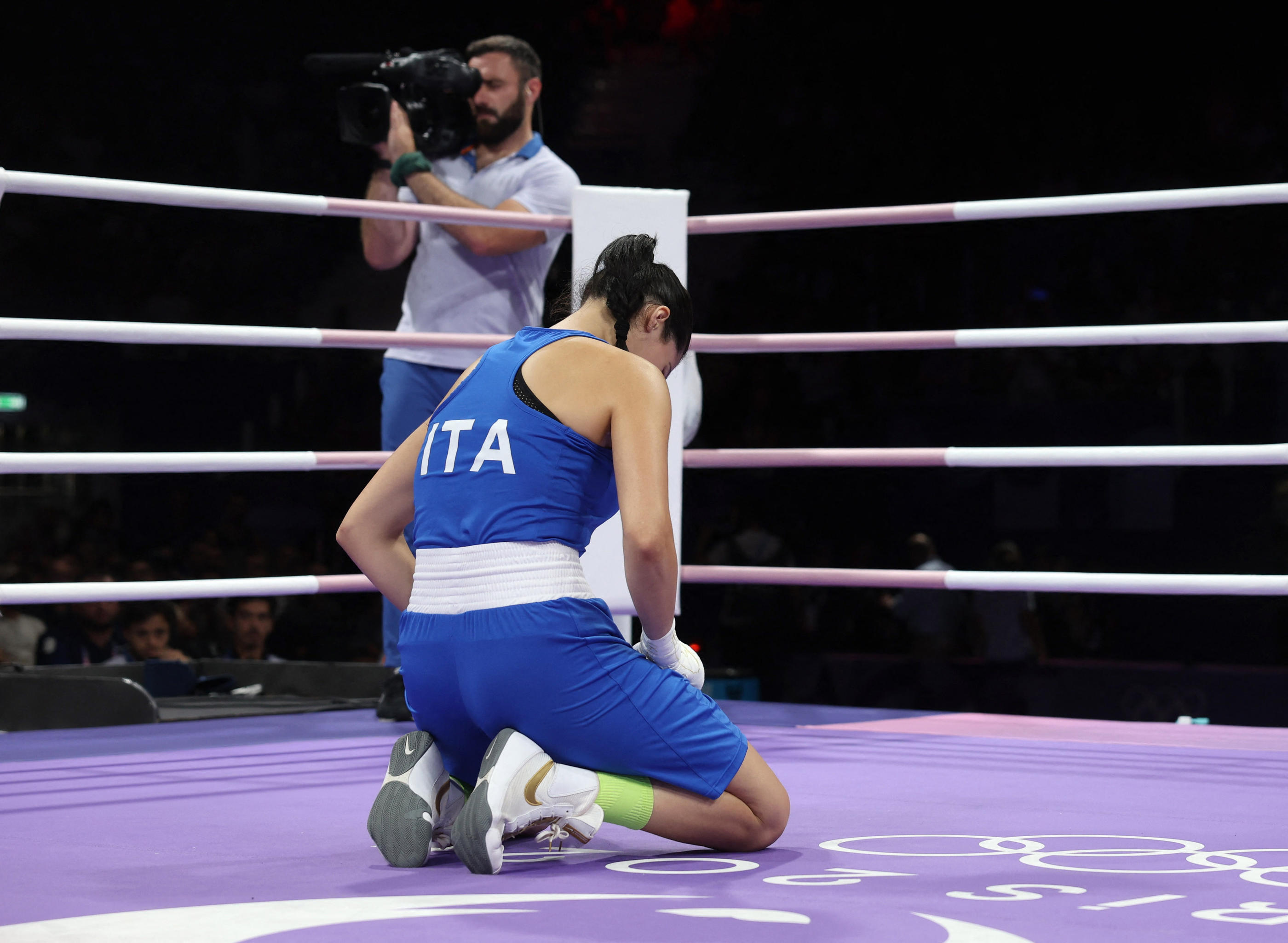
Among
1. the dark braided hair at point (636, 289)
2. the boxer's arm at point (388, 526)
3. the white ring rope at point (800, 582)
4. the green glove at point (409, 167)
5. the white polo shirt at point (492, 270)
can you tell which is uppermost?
the green glove at point (409, 167)

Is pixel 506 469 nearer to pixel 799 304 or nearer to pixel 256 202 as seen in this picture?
pixel 256 202

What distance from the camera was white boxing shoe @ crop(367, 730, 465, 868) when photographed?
4.80ft

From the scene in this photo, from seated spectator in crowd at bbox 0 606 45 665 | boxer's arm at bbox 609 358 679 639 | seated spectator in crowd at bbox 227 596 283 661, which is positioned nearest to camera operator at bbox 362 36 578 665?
boxer's arm at bbox 609 358 679 639

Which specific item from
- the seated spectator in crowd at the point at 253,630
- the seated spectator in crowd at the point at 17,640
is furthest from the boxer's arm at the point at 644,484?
the seated spectator in crowd at the point at 253,630

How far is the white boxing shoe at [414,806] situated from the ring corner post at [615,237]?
1082 millimetres

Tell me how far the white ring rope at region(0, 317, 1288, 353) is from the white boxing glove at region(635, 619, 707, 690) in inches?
37.6

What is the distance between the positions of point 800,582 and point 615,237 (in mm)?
637

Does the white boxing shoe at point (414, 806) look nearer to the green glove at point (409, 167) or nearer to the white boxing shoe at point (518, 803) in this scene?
the white boxing shoe at point (518, 803)

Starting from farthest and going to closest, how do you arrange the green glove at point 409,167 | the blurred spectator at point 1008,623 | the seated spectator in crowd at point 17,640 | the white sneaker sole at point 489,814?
the blurred spectator at point 1008,623 < the seated spectator in crowd at point 17,640 < the green glove at point 409,167 < the white sneaker sole at point 489,814

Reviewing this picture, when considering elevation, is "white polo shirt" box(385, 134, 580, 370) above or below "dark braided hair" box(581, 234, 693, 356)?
above

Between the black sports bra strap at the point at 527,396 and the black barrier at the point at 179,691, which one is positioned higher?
the black sports bra strap at the point at 527,396

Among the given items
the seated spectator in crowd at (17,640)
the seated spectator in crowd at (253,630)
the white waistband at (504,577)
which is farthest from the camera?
the seated spectator in crowd at (253,630)

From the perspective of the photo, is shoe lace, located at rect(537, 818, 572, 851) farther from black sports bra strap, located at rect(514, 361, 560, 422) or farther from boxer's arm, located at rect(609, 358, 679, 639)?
black sports bra strap, located at rect(514, 361, 560, 422)

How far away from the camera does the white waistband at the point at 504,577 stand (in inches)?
59.4
